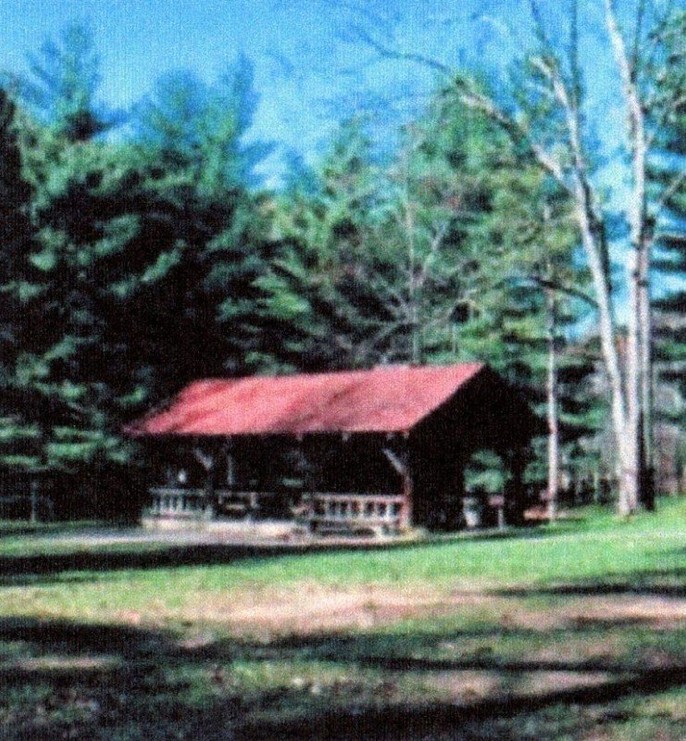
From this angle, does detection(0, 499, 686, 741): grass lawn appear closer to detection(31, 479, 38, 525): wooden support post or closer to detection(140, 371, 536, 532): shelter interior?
detection(140, 371, 536, 532): shelter interior

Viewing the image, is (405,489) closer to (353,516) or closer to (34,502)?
(353,516)

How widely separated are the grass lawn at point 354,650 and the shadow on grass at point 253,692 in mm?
22

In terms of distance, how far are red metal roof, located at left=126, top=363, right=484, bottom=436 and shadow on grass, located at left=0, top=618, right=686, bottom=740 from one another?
19330 millimetres

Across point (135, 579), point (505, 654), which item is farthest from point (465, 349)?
point (505, 654)

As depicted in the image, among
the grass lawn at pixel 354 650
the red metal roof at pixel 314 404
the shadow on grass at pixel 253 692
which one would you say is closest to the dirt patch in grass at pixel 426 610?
the grass lawn at pixel 354 650

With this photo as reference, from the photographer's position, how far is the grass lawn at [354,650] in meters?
7.42

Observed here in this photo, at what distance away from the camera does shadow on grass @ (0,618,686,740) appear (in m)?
7.25

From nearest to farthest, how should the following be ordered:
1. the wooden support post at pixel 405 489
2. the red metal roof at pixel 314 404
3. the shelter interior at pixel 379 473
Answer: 1. the wooden support post at pixel 405 489
2. the shelter interior at pixel 379 473
3. the red metal roof at pixel 314 404

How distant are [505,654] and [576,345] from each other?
142ft

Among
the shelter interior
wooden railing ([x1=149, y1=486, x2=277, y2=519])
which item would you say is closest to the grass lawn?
the shelter interior

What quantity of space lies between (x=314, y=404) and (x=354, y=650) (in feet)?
76.8

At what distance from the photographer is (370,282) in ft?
161

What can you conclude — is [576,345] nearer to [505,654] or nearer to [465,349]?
[465,349]

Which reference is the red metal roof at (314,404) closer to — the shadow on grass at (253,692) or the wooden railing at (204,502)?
the wooden railing at (204,502)
